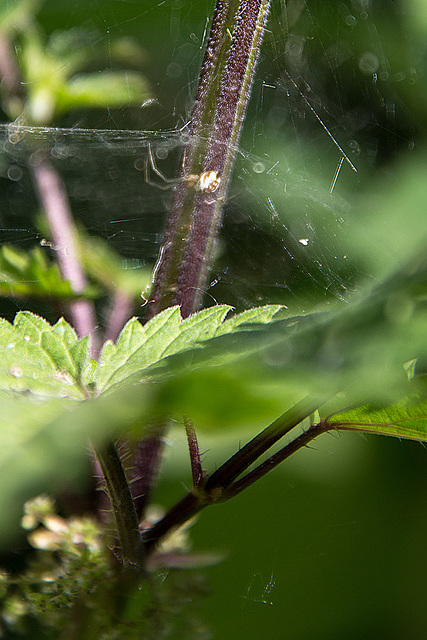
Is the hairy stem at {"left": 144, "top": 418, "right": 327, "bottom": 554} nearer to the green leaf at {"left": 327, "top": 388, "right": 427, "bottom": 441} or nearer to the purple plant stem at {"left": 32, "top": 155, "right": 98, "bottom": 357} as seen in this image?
the green leaf at {"left": 327, "top": 388, "right": 427, "bottom": 441}

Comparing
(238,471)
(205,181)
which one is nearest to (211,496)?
(238,471)

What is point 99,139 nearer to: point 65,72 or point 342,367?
point 65,72

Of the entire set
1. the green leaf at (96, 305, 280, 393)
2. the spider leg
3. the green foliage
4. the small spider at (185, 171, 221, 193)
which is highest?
the spider leg

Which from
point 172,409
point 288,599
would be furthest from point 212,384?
point 288,599

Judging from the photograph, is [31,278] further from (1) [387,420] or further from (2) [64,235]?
(1) [387,420]

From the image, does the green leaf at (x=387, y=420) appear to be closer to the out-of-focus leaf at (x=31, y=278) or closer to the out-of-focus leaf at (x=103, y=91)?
the out-of-focus leaf at (x=31, y=278)

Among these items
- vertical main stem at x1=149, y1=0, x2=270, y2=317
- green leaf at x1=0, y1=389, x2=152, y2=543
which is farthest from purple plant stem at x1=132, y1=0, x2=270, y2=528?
green leaf at x1=0, y1=389, x2=152, y2=543

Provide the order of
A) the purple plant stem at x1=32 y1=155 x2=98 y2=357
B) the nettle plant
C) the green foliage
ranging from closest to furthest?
the nettle plant, the green foliage, the purple plant stem at x1=32 y1=155 x2=98 y2=357
